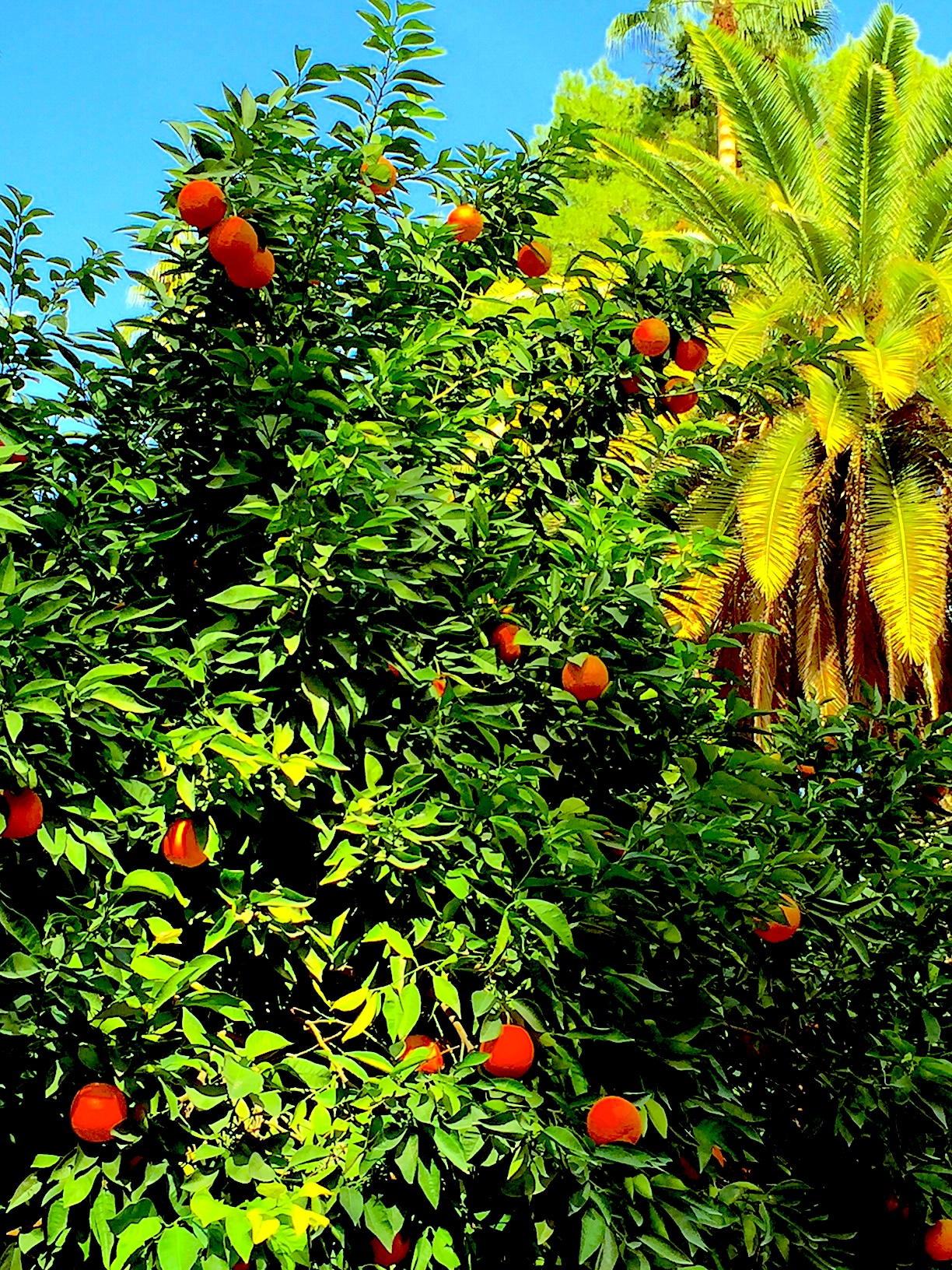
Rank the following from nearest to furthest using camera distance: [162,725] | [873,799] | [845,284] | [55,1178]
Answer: [55,1178] < [162,725] < [873,799] < [845,284]

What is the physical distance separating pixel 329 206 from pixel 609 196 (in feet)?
51.8

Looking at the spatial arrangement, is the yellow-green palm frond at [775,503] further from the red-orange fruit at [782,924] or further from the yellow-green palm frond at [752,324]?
the red-orange fruit at [782,924]

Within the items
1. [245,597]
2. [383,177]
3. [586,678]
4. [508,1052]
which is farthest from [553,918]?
[383,177]

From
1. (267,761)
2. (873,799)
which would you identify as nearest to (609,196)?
(873,799)

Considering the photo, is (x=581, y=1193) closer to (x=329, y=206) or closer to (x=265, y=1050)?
(x=265, y=1050)

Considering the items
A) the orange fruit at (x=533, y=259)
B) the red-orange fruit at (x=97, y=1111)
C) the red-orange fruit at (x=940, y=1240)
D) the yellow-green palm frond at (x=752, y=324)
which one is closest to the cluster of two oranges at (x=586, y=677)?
the red-orange fruit at (x=97, y=1111)

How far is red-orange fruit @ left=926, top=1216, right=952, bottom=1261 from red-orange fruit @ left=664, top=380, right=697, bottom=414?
1704mm

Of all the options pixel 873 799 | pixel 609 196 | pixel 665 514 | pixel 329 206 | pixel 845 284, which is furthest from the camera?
pixel 609 196

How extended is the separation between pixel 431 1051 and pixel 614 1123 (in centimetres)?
30

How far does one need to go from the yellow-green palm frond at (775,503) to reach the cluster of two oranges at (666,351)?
184 inches

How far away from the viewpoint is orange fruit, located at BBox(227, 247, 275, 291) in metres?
2.27

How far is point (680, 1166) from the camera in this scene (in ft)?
7.23

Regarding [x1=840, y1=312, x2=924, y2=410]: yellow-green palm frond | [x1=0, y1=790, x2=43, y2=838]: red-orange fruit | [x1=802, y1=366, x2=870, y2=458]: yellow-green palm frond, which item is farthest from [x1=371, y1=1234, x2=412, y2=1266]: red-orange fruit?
[x1=802, y1=366, x2=870, y2=458]: yellow-green palm frond

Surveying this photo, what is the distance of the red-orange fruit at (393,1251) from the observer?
1.83 meters
